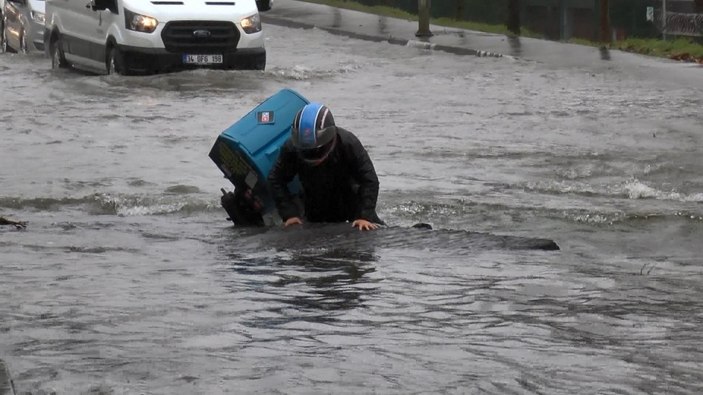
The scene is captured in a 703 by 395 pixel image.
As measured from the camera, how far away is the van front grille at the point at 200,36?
931 inches

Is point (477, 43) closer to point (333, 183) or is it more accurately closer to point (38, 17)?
point (38, 17)

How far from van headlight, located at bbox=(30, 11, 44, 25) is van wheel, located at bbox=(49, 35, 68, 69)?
2.96 metres

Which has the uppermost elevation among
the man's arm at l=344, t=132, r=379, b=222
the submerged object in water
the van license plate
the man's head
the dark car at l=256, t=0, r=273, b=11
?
the man's head

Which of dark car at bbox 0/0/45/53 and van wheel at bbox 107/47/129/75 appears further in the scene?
dark car at bbox 0/0/45/53

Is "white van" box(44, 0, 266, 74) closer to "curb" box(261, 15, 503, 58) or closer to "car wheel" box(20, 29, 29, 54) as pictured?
"curb" box(261, 15, 503, 58)

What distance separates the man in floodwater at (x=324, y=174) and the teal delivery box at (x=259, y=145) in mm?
208

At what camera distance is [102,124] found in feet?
67.5

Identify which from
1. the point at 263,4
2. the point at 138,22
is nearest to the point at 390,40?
the point at 263,4

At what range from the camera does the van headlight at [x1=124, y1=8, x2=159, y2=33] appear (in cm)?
2348

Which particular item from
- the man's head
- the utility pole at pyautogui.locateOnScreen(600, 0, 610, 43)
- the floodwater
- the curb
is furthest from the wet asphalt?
the man's head

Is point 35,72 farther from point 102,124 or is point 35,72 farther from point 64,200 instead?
point 64,200

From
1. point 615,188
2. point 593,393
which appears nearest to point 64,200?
point 615,188

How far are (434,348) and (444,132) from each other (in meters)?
12.0

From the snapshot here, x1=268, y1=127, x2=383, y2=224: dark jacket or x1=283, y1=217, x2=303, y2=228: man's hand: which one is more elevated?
x1=268, y1=127, x2=383, y2=224: dark jacket
